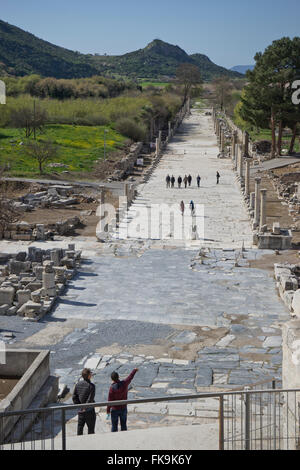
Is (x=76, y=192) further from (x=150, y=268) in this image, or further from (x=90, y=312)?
(x=90, y=312)

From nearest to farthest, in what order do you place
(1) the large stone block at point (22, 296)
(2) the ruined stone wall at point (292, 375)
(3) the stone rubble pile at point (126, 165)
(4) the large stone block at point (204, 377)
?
1. (2) the ruined stone wall at point (292, 375)
2. (4) the large stone block at point (204, 377)
3. (1) the large stone block at point (22, 296)
4. (3) the stone rubble pile at point (126, 165)

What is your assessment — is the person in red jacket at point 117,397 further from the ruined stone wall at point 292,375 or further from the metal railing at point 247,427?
the ruined stone wall at point 292,375

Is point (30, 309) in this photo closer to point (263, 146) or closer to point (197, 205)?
point (197, 205)

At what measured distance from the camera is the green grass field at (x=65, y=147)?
4612cm

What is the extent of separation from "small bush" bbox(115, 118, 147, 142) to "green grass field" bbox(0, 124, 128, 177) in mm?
891

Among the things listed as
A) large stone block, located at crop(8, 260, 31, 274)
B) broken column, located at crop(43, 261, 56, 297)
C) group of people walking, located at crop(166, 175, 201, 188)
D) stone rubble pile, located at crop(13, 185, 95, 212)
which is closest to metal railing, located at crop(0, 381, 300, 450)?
broken column, located at crop(43, 261, 56, 297)

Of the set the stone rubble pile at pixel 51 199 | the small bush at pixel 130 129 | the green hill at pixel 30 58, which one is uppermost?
the green hill at pixel 30 58

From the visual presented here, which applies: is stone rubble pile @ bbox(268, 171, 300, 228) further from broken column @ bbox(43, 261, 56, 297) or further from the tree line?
broken column @ bbox(43, 261, 56, 297)

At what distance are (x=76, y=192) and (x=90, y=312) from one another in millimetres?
22980

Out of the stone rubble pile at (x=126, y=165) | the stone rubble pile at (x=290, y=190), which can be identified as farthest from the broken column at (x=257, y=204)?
the stone rubble pile at (x=126, y=165)

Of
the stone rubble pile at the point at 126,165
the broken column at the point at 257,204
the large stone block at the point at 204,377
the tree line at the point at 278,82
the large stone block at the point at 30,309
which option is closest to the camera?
the large stone block at the point at 204,377

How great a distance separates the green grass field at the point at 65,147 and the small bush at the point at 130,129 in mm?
891

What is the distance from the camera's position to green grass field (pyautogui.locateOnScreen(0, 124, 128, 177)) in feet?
151

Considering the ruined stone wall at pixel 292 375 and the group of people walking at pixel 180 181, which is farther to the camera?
the group of people walking at pixel 180 181
